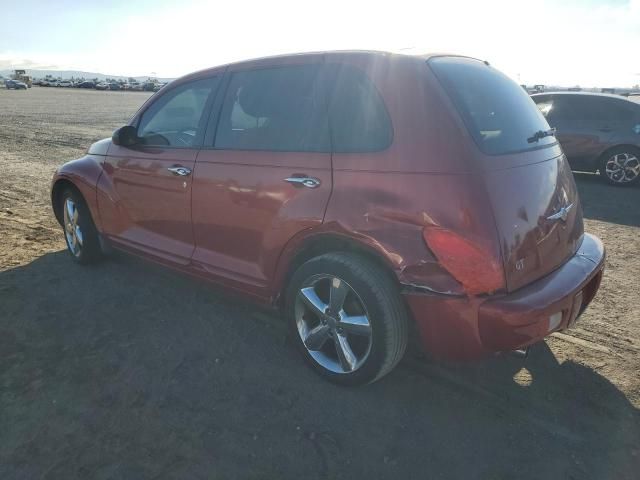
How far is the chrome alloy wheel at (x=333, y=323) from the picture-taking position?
2617 millimetres

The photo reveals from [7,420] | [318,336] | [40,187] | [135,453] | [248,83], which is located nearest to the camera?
[135,453]

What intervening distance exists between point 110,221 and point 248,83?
188 cm

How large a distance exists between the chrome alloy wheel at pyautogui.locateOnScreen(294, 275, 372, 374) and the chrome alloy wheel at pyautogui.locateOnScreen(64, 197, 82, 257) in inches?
107

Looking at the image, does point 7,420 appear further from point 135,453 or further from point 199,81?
point 199,81

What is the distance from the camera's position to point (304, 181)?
264 cm

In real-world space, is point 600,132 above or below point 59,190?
above

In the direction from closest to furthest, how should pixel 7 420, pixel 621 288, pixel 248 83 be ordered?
pixel 7 420, pixel 248 83, pixel 621 288

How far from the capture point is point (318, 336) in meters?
2.81

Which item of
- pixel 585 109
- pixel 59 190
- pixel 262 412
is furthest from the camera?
pixel 585 109

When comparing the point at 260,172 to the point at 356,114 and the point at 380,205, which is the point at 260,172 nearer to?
the point at 356,114

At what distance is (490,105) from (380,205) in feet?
2.94

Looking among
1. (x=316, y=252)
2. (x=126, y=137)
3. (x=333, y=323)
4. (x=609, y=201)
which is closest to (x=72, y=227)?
(x=126, y=137)

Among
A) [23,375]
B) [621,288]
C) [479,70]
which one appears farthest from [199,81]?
[621,288]

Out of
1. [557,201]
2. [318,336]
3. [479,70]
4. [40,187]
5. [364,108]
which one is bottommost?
[40,187]
